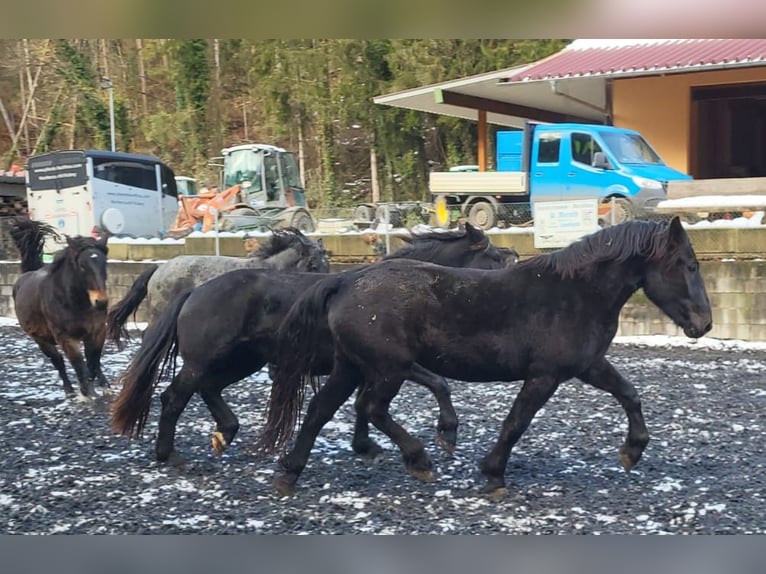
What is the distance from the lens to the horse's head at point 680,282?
179 inches

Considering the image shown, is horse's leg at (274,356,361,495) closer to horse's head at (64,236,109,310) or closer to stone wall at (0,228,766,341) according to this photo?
horse's head at (64,236,109,310)

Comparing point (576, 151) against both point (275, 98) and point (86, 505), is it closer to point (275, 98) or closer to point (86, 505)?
point (275, 98)

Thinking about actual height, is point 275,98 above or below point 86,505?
above

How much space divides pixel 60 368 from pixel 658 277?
5.34 m

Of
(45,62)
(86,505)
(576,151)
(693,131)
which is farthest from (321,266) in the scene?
(45,62)

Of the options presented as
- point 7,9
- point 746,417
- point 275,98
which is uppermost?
point 275,98

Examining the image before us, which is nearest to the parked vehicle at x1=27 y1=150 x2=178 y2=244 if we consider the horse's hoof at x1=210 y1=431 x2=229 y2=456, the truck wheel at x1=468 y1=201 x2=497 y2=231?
the truck wheel at x1=468 y1=201 x2=497 y2=231

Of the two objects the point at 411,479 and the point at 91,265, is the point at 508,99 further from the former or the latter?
the point at 411,479

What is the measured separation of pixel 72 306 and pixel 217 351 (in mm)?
2490

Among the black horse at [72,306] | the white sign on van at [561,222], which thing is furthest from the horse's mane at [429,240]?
the white sign on van at [561,222]

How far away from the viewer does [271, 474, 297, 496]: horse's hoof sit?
4.70m

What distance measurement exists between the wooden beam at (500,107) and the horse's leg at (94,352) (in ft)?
26.8

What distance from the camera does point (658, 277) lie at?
459 cm

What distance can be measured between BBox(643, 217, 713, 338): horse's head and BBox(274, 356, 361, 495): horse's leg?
1.63 m
